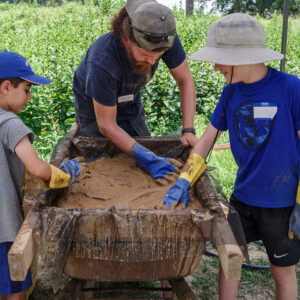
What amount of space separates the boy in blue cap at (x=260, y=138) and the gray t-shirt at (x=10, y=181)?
2.49 feet

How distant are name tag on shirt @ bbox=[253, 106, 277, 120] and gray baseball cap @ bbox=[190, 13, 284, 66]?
10.0 inches

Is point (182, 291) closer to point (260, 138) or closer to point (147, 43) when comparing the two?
point (260, 138)

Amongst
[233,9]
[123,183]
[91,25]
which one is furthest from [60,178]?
[233,9]

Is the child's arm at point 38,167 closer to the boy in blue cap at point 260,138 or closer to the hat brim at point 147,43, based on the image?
the boy in blue cap at point 260,138

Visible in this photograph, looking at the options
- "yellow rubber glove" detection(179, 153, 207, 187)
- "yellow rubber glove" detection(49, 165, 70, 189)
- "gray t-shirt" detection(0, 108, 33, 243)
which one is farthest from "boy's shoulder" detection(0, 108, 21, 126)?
"yellow rubber glove" detection(179, 153, 207, 187)

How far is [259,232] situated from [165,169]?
2.06 feet

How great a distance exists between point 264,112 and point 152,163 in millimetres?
709

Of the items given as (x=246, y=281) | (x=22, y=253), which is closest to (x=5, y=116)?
(x=22, y=253)

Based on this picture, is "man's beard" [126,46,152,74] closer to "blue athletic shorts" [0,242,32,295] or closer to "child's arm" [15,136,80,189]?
"child's arm" [15,136,80,189]

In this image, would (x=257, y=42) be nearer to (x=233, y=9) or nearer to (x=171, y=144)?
(x=171, y=144)

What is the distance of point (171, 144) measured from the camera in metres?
2.60

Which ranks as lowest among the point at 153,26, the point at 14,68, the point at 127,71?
the point at 127,71

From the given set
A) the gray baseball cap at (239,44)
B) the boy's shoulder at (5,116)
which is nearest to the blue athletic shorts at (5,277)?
the boy's shoulder at (5,116)

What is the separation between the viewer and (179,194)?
6.10ft
